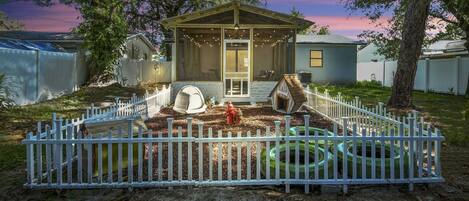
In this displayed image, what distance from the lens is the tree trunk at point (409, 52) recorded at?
13.0 metres

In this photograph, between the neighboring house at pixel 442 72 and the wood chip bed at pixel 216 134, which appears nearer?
the wood chip bed at pixel 216 134

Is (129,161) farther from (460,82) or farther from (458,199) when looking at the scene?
(460,82)

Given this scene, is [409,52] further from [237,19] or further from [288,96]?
[237,19]

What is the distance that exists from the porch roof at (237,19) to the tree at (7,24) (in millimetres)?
28091

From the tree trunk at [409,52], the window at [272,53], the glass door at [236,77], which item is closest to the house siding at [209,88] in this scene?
the glass door at [236,77]

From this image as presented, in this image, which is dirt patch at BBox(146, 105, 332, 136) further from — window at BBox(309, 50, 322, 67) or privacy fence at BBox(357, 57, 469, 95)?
window at BBox(309, 50, 322, 67)

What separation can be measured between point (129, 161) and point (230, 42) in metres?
12.3

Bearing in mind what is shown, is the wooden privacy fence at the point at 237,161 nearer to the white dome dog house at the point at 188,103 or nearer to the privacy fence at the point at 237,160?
the privacy fence at the point at 237,160

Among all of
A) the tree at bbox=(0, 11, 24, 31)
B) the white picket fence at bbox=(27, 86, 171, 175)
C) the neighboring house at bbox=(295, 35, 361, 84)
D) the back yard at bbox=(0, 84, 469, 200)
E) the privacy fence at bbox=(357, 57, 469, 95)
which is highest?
the tree at bbox=(0, 11, 24, 31)

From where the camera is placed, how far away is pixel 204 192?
4.84 meters

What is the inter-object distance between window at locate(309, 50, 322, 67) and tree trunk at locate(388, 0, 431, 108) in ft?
52.9

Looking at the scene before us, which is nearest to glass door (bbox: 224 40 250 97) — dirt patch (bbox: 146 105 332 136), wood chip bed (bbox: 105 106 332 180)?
wood chip bed (bbox: 105 106 332 180)

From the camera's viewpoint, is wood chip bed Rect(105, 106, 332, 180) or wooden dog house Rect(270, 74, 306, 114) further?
wooden dog house Rect(270, 74, 306, 114)

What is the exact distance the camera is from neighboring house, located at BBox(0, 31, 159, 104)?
14273 mm
